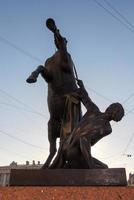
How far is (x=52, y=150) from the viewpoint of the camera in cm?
416

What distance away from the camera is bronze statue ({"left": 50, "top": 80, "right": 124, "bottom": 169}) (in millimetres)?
3566

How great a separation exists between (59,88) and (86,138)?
3.26 ft

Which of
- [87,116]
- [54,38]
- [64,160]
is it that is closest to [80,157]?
[64,160]

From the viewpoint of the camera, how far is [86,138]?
3.57 metres

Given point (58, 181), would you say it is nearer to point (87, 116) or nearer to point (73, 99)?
point (87, 116)

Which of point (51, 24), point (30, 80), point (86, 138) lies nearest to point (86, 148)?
point (86, 138)

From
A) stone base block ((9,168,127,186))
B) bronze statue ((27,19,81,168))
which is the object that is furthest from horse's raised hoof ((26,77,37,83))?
stone base block ((9,168,127,186))

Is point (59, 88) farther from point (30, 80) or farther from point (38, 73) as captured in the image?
point (30, 80)

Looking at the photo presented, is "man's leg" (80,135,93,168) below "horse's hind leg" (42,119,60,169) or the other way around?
below

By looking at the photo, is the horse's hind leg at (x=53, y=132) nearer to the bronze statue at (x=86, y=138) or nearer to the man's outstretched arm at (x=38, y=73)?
the bronze statue at (x=86, y=138)

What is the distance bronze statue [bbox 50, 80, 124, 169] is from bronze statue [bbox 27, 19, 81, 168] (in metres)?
0.33

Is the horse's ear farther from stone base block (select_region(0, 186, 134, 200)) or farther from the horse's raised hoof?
stone base block (select_region(0, 186, 134, 200))

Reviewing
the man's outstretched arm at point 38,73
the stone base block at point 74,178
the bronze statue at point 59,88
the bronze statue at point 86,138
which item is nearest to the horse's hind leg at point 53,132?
the bronze statue at point 59,88

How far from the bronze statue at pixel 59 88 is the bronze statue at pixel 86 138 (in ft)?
1.09
